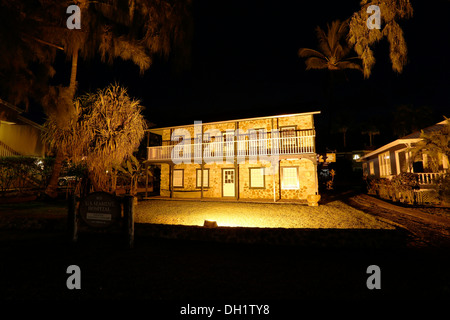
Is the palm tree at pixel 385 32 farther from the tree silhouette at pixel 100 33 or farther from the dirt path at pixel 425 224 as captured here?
the tree silhouette at pixel 100 33

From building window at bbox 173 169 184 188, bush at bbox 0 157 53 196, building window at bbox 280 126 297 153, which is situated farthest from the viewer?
building window at bbox 173 169 184 188

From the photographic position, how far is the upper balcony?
13.1 meters

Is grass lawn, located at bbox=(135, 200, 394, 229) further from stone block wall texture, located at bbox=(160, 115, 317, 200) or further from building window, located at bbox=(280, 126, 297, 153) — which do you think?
building window, located at bbox=(280, 126, 297, 153)

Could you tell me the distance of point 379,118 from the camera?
4044 cm

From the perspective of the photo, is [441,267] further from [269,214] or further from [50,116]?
[50,116]

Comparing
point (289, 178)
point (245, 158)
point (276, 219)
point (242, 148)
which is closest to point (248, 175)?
point (245, 158)

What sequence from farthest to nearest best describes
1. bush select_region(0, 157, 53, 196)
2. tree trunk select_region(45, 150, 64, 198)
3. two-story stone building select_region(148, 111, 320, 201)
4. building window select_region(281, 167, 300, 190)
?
building window select_region(281, 167, 300, 190), two-story stone building select_region(148, 111, 320, 201), bush select_region(0, 157, 53, 196), tree trunk select_region(45, 150, 64, 198)

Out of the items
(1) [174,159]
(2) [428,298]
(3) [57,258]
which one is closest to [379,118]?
(1) [174,159]

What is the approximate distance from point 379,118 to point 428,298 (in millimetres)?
45789

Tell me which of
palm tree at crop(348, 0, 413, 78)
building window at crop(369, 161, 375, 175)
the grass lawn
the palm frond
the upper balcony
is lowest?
the grass lawn

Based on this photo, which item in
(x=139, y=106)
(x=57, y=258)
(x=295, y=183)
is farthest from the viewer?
(x=295, y=183)

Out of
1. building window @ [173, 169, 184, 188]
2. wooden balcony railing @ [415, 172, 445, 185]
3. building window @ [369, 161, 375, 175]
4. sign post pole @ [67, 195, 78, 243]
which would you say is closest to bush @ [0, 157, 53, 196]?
building window @ [173, 169, 184, 188]

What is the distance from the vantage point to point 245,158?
14.0 m

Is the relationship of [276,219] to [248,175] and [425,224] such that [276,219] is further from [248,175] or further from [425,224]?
[248,175]
